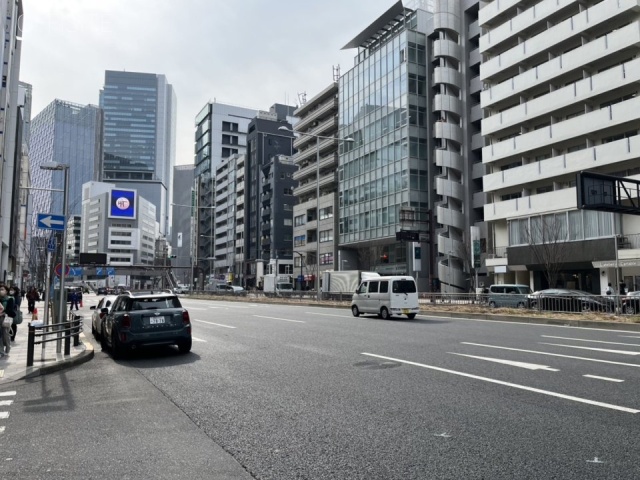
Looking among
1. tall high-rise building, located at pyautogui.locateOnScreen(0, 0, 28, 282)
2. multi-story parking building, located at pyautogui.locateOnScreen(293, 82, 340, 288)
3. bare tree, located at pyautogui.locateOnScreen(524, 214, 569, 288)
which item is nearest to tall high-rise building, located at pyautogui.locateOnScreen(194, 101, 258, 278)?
multi-story parking building, located at pyautogui.locateOnScreen(293, 82, 340, 288)

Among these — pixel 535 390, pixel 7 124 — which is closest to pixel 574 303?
pixel 535 390

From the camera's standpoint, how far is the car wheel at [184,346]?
40.5ft

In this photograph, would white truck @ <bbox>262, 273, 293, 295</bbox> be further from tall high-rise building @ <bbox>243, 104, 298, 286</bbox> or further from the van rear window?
the van rear window

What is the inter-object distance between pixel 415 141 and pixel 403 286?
39849 mm

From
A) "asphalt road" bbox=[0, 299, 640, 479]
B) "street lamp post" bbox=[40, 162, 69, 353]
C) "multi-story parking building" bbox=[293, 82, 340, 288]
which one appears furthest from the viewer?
"multi-story parking building" bbox=[293, 82, 340, 288]

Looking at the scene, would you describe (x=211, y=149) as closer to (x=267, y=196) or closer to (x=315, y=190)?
(x=267, y=196)

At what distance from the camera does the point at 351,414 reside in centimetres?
609

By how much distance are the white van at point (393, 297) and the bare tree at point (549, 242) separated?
19.3 metres

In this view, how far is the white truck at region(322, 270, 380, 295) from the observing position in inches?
1722

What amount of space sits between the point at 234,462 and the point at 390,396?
300 centimetres

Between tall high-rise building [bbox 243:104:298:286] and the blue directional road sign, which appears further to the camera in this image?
tall high-rise building [bbox 243:104:298:286]

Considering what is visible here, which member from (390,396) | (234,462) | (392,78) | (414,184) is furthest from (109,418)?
(392,78)

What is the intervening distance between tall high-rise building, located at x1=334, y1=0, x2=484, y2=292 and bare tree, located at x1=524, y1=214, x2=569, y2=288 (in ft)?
37.8

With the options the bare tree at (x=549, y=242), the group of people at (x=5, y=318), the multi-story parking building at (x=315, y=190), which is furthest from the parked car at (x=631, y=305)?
the multi-story parking building at (x=315, y=190)
